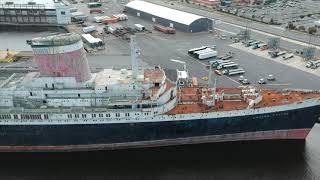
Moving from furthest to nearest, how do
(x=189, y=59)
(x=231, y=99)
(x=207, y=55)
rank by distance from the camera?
(x=189, y=59) → (x=207, y=55) → (x=231, y=99)

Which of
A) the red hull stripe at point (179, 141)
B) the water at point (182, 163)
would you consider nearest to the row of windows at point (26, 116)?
the red hull stripe at point (179, 141)

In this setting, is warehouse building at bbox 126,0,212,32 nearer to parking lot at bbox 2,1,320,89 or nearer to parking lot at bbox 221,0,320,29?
parking lot at bbox 2,1,320,89

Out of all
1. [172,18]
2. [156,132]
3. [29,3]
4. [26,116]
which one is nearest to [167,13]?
[172,18]

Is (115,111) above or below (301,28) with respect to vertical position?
below

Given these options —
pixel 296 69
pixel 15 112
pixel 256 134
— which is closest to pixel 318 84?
pixel 296 69

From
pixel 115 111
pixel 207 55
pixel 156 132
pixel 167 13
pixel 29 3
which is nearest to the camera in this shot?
pixel 115 111

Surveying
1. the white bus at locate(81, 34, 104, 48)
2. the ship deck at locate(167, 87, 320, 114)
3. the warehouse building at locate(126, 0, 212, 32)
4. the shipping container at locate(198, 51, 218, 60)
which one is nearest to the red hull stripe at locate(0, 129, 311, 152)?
the ship deck at locate(167, 87, 320, 114)

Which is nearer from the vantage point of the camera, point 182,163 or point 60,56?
point 60,56

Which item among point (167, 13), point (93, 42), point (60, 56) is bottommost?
point (93, 42)

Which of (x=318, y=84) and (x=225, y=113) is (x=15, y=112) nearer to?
(x=225, y=113)

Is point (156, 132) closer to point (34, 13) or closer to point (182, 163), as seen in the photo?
point (182, 163)
